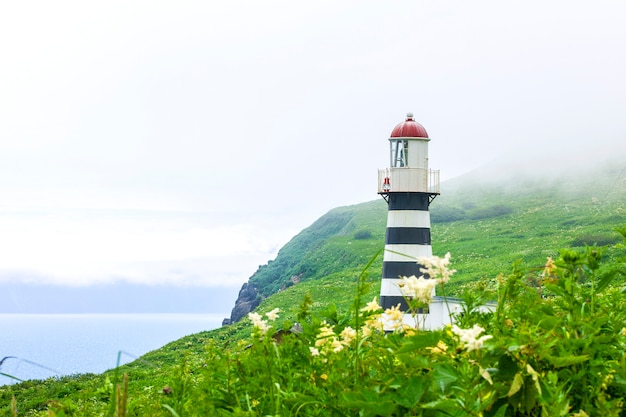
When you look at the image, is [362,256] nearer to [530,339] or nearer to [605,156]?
[605,156]

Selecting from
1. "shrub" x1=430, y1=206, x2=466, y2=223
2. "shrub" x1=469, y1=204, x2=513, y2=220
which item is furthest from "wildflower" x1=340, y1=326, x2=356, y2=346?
"shrub" x1=430, y1=206, x2=466, y2=223

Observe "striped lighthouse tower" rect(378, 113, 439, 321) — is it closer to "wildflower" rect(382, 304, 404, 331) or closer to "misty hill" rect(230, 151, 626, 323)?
"wildflower" rect(382, 304, 404, 331)

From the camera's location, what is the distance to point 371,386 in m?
2.89

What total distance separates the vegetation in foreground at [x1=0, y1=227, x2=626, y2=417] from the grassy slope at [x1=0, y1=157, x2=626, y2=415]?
75.4 ft

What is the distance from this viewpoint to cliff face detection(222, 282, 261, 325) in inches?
3767

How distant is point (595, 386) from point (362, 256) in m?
73.4

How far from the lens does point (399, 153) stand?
2575 cm

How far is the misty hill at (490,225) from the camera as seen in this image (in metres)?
59.9

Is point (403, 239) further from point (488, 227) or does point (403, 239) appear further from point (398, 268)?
point (488, 227)

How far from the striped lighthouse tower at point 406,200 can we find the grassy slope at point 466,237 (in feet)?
35.1

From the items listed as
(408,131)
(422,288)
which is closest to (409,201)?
(408,131)

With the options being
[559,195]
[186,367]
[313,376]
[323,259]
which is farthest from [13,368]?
[559,195]

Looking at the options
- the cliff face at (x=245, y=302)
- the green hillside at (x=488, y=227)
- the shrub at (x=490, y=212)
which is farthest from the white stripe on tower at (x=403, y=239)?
the cliff face at (x=245, y=302)

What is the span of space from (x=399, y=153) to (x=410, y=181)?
1277 millimetres
